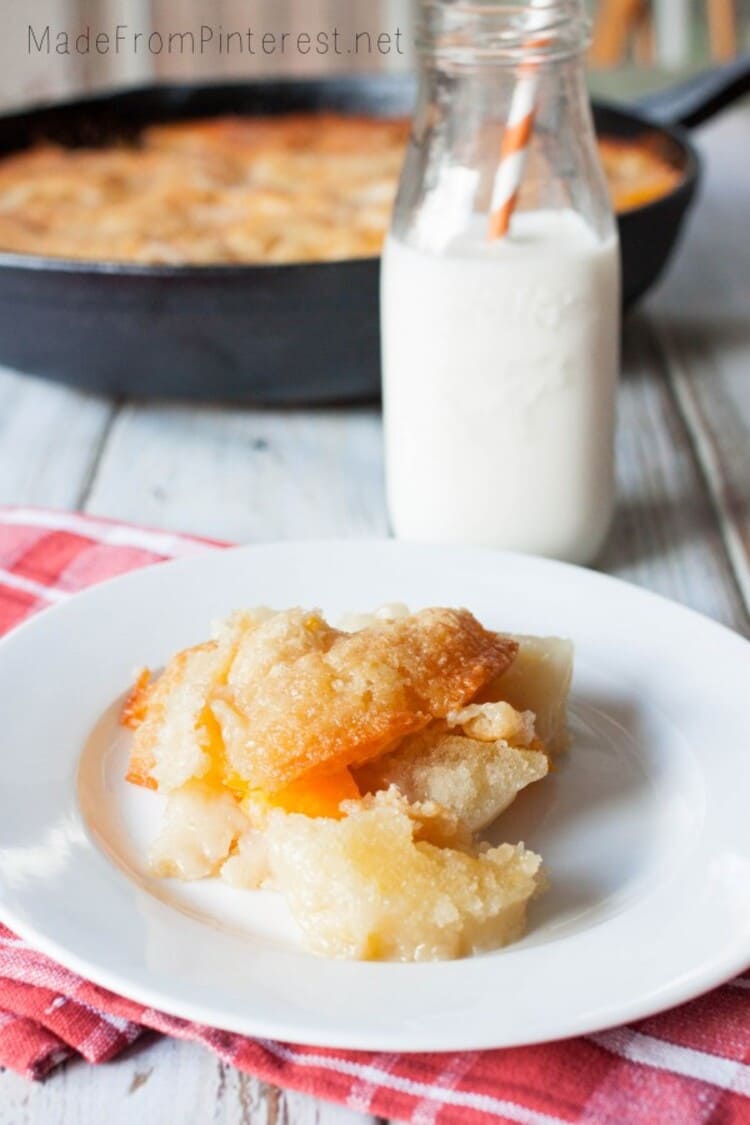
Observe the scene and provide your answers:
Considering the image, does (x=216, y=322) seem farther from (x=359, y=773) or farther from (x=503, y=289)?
(x=359, y=773)

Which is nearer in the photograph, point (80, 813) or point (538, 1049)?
point (538, 1049)

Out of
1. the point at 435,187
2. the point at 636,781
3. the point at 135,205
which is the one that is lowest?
the point at 135,205

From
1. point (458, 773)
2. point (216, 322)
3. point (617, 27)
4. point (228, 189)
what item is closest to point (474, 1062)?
point (458, 773)

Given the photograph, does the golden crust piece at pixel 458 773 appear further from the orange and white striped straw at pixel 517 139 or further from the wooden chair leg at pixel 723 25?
the wooden chair leg at pixel 723 25

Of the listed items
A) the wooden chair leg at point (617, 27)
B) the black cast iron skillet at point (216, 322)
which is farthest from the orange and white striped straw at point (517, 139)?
the wooden chair leg at point (617, 27)

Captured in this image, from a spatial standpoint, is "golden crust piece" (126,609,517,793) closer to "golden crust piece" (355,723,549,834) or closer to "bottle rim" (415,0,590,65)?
"golden crust piece" (355,723,549,834)

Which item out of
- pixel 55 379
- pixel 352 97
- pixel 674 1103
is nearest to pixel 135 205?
pixel 55 379

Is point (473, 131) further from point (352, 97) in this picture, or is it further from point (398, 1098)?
point (352, 97)
